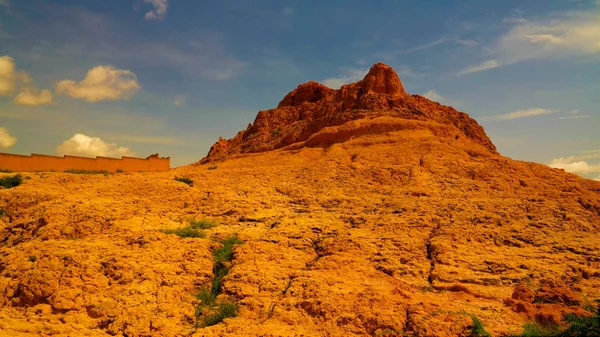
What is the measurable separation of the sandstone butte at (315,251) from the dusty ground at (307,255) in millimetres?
32

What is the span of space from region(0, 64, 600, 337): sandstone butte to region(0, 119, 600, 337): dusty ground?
0.03 meters

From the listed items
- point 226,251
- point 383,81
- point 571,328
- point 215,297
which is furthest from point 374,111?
point 571,328

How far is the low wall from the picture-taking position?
1781 cm

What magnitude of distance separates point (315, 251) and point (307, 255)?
0.23 metres

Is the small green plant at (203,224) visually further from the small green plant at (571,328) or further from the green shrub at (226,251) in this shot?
the small green plant at (571,328)

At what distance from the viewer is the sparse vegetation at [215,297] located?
6859 mm

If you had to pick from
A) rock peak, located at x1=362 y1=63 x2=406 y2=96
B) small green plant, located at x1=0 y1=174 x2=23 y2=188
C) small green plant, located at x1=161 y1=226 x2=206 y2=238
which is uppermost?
rock peak, located at x1=362 y1=63 x2=406 y2=96

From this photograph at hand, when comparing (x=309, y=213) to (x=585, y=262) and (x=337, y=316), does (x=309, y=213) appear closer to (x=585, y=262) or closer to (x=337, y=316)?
(x=337, y=316)

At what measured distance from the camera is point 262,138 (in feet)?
87.7

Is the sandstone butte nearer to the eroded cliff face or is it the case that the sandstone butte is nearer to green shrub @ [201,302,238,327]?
green shrub @ [201,302,238,327]

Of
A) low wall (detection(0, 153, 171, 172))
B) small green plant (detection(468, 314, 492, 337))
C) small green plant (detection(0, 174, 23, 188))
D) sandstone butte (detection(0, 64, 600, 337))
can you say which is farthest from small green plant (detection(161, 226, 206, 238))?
low wall (detection(0, 153, 171, 172))

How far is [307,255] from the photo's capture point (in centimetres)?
851

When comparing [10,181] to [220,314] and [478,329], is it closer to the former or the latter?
[220,314]

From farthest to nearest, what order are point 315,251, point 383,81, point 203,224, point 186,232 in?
1. point 383,81
2. point 203,224
3. point 186,232
4. point 315,251
